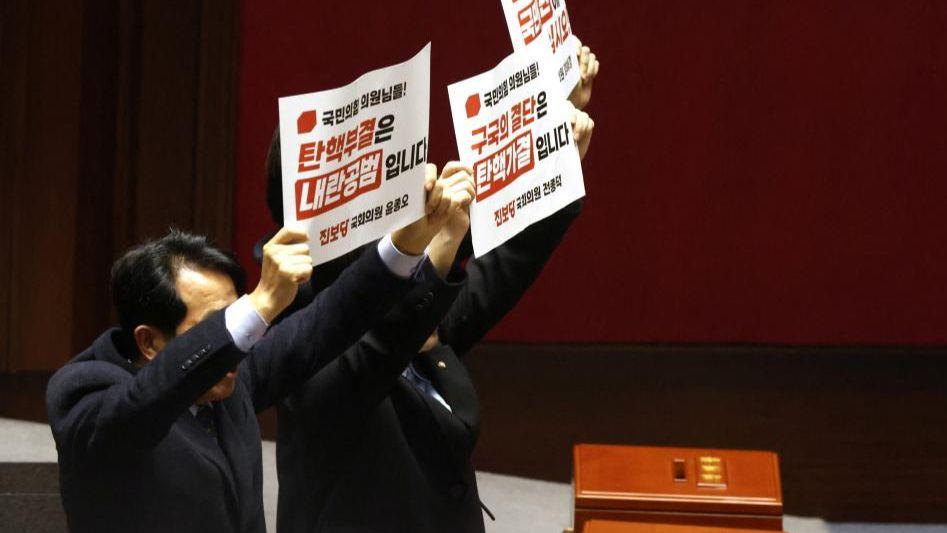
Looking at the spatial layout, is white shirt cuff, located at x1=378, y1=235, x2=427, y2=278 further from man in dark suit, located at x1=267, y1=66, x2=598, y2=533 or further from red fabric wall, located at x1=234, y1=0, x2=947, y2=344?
red fabric wall, located at x1=234, y1=0, x2=947, y2=344

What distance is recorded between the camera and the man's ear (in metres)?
1.88

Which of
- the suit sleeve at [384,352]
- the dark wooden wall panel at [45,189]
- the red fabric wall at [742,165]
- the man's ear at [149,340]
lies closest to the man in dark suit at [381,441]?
the suit sleeve at [384,352]

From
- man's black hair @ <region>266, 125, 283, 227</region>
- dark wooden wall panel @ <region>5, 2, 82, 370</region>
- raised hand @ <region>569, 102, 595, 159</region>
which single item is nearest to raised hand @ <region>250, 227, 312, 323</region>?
man's black hair @ <region>266, 125, 283, 227</region>

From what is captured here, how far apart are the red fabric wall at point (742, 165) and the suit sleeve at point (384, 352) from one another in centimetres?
381

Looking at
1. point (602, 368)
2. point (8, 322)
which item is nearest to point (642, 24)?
point (602, 368)

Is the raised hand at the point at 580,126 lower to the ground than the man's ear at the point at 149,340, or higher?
higher

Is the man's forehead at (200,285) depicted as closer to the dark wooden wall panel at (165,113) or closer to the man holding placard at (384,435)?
the man holding placard at (384,435)

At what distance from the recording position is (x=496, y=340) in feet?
19.6

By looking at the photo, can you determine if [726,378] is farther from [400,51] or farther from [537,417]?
[400,51]

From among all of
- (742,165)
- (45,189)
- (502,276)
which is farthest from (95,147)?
(502,276)

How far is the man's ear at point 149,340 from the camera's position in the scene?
1.88 m

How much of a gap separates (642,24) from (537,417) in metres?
1.61

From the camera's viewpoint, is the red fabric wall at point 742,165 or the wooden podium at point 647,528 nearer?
the wooden podium at point 647,528

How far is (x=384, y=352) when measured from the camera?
2.02 meters
